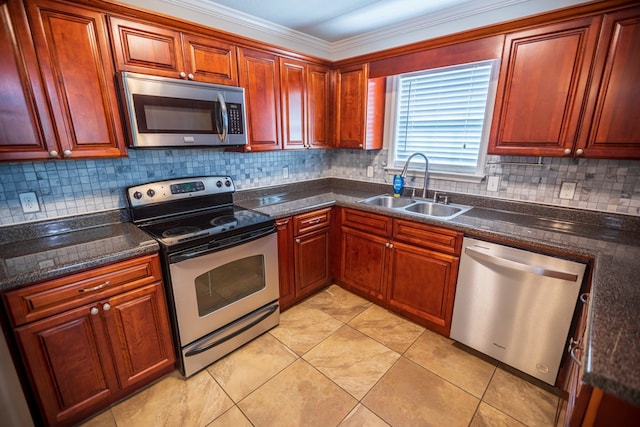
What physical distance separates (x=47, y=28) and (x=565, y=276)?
289 centimetres

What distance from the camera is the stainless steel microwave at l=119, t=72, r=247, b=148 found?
162 centimetres

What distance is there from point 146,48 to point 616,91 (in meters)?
2.59

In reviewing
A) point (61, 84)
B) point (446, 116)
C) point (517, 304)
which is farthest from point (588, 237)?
point (61, 84)

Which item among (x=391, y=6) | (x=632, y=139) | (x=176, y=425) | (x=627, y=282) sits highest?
(x=391, y=6)

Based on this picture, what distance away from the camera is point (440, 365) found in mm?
1904

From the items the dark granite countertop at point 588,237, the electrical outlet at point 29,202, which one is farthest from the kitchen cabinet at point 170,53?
the dark granite countertop at point 588,237

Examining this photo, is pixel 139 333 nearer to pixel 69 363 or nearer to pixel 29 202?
pixel 69 363

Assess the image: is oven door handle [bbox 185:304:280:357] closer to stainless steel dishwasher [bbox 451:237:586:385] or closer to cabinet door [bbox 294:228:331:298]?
cabinet door [bbox 294:228:331:298]

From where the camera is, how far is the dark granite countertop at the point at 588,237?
2.33 feet

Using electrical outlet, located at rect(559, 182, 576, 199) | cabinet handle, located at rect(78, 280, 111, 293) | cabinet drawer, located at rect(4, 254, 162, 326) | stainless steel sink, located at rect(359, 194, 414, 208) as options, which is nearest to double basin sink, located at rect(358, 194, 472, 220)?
stainless steel sink, located at rect(359, 194, 414, 208)

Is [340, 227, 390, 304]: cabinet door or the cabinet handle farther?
[340, 227, 390, 304]: cabinet door

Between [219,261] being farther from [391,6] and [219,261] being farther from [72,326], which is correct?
[391,6]

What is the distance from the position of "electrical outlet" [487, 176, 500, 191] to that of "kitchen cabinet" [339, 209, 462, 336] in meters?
0.63

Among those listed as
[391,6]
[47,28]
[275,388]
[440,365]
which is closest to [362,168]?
[391,6]
